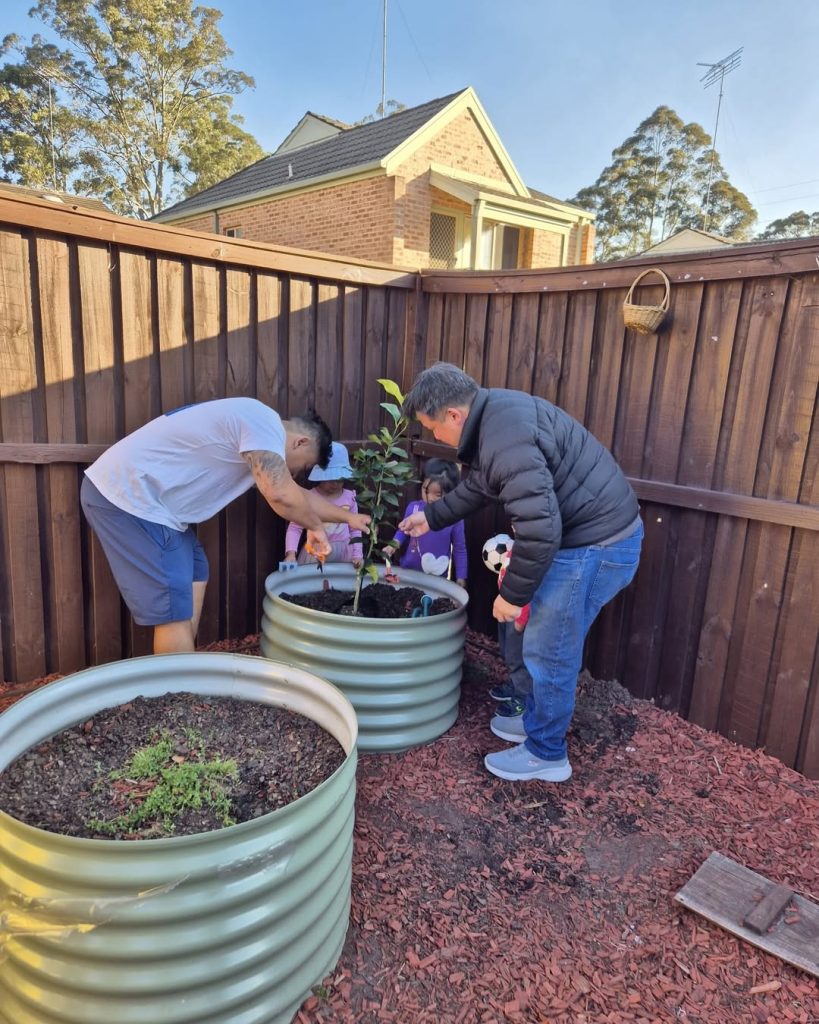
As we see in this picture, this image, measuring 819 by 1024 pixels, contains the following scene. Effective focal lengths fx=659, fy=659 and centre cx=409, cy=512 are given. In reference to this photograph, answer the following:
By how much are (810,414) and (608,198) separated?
1524 inches

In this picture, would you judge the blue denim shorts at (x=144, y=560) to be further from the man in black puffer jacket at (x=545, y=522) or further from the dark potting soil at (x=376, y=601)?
the man in black puffer jacket at (x=545, y=522)

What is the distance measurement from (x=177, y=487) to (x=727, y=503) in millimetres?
2383

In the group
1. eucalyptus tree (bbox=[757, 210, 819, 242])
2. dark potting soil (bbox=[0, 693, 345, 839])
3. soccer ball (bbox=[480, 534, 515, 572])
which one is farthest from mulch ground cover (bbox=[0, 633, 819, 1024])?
eucalyptus tree (bbox=[757, 210, 819, 242])

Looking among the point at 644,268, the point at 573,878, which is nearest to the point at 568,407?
the point at 644,268

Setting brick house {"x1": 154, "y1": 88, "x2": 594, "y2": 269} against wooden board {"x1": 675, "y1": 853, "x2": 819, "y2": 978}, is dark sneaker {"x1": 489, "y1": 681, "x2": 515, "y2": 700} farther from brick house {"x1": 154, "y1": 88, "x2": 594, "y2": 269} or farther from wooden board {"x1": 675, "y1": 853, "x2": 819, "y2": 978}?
brick house {"x1": 154, "y1": 88, "x2": 594, "y2": 269}

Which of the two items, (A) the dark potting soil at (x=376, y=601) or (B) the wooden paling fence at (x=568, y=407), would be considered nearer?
(B) the wooden paling fence at (x=568, y=407)

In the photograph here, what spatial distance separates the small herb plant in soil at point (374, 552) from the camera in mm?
3018

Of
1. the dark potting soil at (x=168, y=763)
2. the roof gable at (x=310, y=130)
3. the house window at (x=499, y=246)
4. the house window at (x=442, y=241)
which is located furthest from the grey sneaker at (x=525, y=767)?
the roof gable at (x=310, y=130)

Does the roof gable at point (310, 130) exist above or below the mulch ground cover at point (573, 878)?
above

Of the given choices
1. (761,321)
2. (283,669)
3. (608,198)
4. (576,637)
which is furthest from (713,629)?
(608,198)

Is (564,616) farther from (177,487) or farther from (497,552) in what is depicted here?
(177,487)

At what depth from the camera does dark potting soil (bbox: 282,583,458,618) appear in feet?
10.5

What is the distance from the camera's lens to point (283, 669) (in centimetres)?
226

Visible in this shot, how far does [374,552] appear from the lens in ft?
10.7
